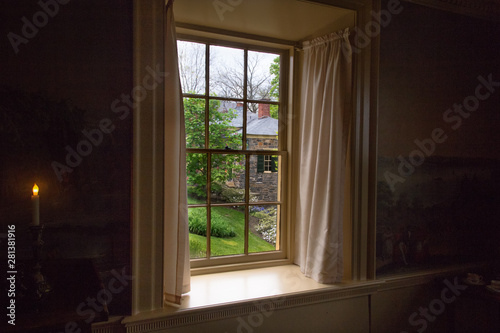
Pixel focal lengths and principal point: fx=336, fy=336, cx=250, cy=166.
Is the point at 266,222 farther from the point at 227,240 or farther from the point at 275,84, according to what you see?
the point at 275,84


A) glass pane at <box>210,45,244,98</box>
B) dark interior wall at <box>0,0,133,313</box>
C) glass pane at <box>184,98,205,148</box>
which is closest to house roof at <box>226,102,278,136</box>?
glass pane at <box>210,45,244,98</box>

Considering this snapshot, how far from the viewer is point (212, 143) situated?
2.41 metres

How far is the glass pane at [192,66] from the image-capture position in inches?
91.6

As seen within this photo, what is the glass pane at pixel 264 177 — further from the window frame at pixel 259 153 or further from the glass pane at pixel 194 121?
the glass pane at pixel 194 121

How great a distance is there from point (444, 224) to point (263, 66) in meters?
1.89

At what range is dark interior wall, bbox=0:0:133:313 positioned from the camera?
1.51m

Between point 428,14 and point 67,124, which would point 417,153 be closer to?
point 428,14

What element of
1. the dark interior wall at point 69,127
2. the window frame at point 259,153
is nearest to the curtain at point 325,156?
the window frame at point 259,153

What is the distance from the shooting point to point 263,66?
2.59m

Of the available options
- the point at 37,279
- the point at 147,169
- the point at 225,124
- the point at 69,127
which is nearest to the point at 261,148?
the point at 225,124

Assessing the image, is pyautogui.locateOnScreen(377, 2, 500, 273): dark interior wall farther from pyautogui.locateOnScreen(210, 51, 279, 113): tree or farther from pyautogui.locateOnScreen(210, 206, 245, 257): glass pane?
pyautogui.locateOnScreen(210, 206, 245, 257): glass pane

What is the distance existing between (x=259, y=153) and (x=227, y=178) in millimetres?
319

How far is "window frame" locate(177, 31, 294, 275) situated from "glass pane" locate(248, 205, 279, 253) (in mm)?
30

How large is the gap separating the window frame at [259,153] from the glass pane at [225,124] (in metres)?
0.03
